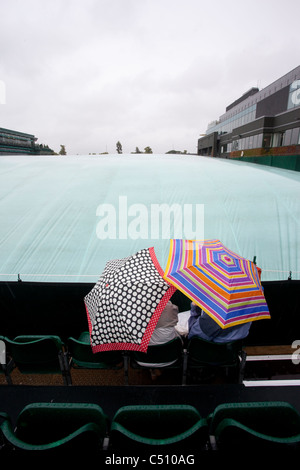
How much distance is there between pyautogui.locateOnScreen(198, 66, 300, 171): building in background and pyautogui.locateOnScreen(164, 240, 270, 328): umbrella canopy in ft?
49.8

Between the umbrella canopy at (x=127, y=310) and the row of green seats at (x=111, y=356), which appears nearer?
the umbrella canopy at (x=127, y=310)

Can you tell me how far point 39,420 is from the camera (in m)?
2.04

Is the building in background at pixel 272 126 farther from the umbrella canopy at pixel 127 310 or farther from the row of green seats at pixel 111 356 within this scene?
the umbrella canopy at pixel 127 310

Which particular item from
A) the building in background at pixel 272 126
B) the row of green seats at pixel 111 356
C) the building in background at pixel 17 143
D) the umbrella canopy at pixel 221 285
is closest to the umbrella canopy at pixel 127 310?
the umbrella canopy at pixel 221 285

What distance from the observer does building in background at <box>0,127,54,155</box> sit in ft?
224

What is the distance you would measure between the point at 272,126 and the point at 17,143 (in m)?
75.0

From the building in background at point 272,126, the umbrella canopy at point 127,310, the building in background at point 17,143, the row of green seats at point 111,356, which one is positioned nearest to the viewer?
the umbrella canopy at point 127,310

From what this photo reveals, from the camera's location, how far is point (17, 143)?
77.1 meters

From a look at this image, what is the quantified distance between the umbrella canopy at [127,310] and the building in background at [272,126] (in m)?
16.0
